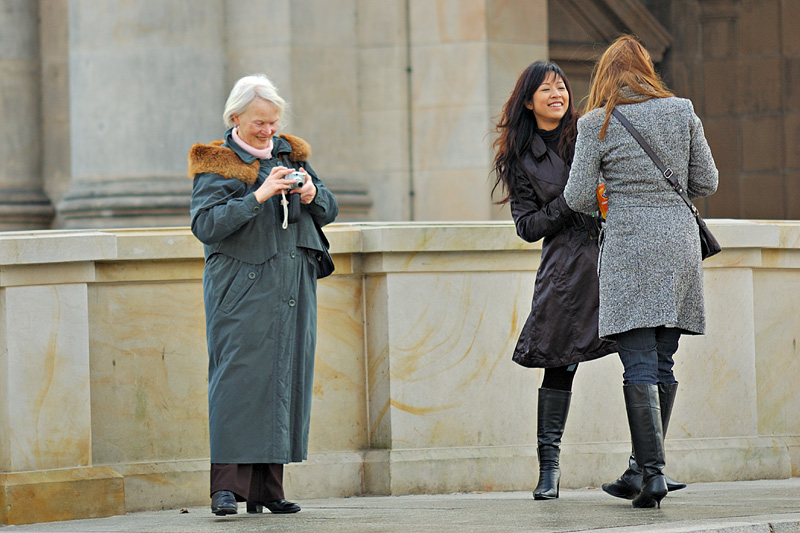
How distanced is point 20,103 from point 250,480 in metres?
6.90

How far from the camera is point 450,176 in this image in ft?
37.1

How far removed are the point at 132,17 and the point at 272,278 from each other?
5641 millimetres

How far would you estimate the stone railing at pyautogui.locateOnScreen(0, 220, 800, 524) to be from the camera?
5.91 metres

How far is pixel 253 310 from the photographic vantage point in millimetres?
5508

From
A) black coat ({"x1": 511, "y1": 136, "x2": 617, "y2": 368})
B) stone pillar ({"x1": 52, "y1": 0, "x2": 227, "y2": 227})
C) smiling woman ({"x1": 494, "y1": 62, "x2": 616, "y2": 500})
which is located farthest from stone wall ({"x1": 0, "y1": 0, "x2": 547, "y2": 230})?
black coat ({"x1": 511, "y1": 136, "x2": 617, "y2": 368})

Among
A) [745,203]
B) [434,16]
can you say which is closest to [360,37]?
[434,16]

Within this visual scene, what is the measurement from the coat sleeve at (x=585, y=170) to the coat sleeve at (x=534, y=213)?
11.8 inches

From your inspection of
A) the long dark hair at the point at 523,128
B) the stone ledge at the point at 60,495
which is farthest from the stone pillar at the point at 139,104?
the long dark hair at the point at 523,128

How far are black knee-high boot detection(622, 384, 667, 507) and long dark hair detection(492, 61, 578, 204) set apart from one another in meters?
1.04

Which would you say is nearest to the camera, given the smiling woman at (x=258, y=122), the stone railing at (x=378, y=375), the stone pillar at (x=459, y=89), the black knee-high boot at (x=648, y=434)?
the black knee-high boot at (x=648, y=434)

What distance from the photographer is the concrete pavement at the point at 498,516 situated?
15.9 ft

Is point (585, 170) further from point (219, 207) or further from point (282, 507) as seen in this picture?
point (282, 507)

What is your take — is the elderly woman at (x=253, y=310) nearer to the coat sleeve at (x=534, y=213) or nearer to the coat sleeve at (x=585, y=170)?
the coat sleeve at (x=534, y=213)

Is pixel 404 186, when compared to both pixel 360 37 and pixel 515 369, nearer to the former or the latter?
pixel 360 37
